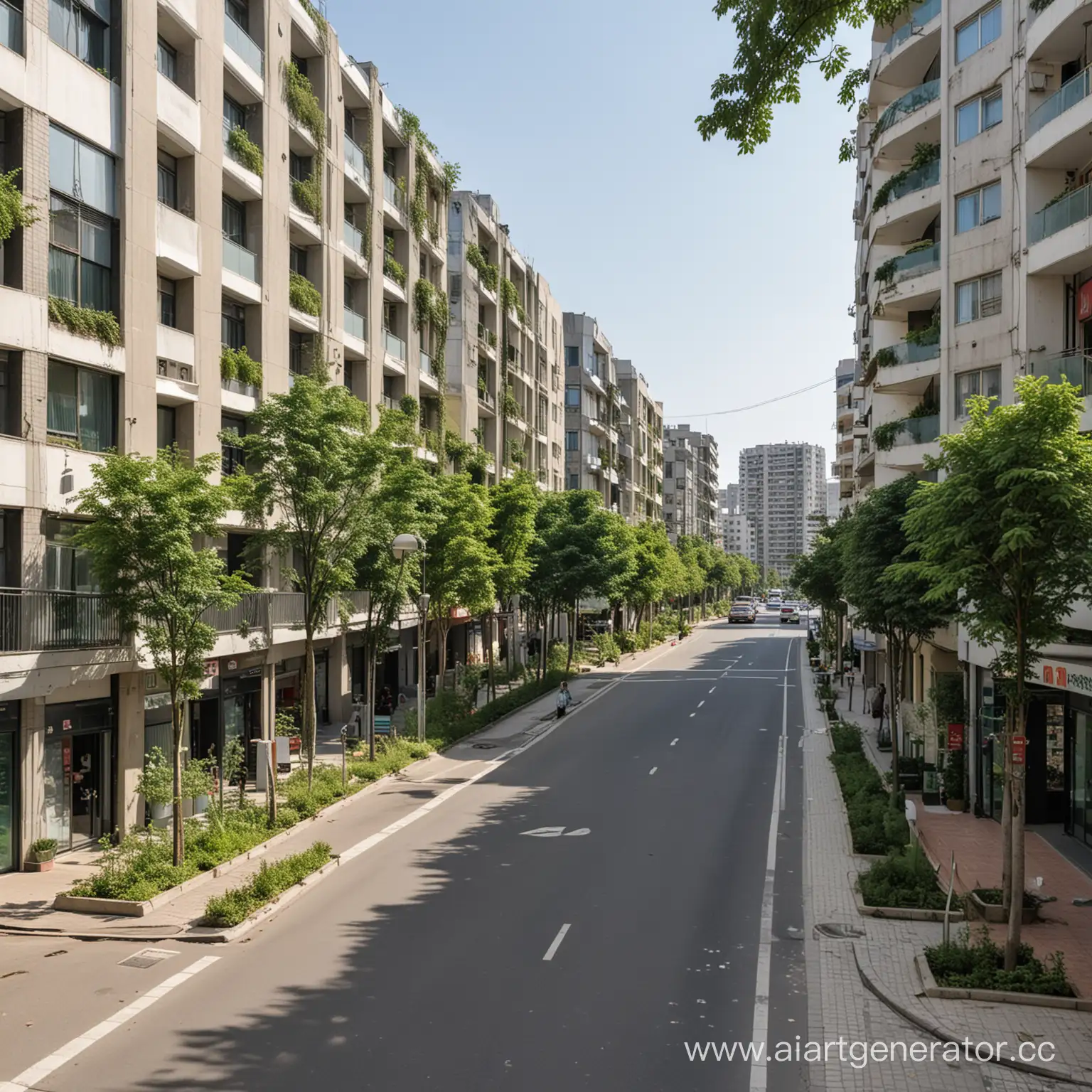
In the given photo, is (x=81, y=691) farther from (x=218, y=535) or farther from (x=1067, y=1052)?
(x=1067, y=1052)

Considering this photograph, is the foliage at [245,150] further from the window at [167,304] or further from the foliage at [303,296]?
the window at [167,304]

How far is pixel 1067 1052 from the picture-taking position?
1109 centimetres

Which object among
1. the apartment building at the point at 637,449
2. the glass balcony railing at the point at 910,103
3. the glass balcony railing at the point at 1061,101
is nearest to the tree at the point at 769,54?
the glass balcony railing at the point at 1061,101

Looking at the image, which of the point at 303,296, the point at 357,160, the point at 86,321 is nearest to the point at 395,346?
the point at 357,160

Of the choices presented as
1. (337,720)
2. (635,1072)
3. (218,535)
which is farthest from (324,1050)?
(337,720)

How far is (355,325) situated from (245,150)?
9.49 metres

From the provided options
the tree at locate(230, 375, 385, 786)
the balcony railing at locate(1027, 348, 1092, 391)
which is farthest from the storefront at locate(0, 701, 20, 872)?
the balcony railing at locate(1027, 348, 1092, 391)

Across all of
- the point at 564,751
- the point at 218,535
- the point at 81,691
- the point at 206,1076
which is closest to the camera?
the point at 206,1076

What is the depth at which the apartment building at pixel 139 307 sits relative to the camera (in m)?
19.3

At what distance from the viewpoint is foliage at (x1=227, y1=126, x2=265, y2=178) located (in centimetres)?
2750

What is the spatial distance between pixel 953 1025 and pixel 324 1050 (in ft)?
23.9

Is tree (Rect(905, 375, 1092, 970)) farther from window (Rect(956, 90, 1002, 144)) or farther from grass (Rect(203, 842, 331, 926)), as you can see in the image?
window (Rect(956, 90, 1002, 144))

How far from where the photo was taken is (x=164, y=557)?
59.3 feet

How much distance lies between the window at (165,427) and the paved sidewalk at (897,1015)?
17.6 metres
